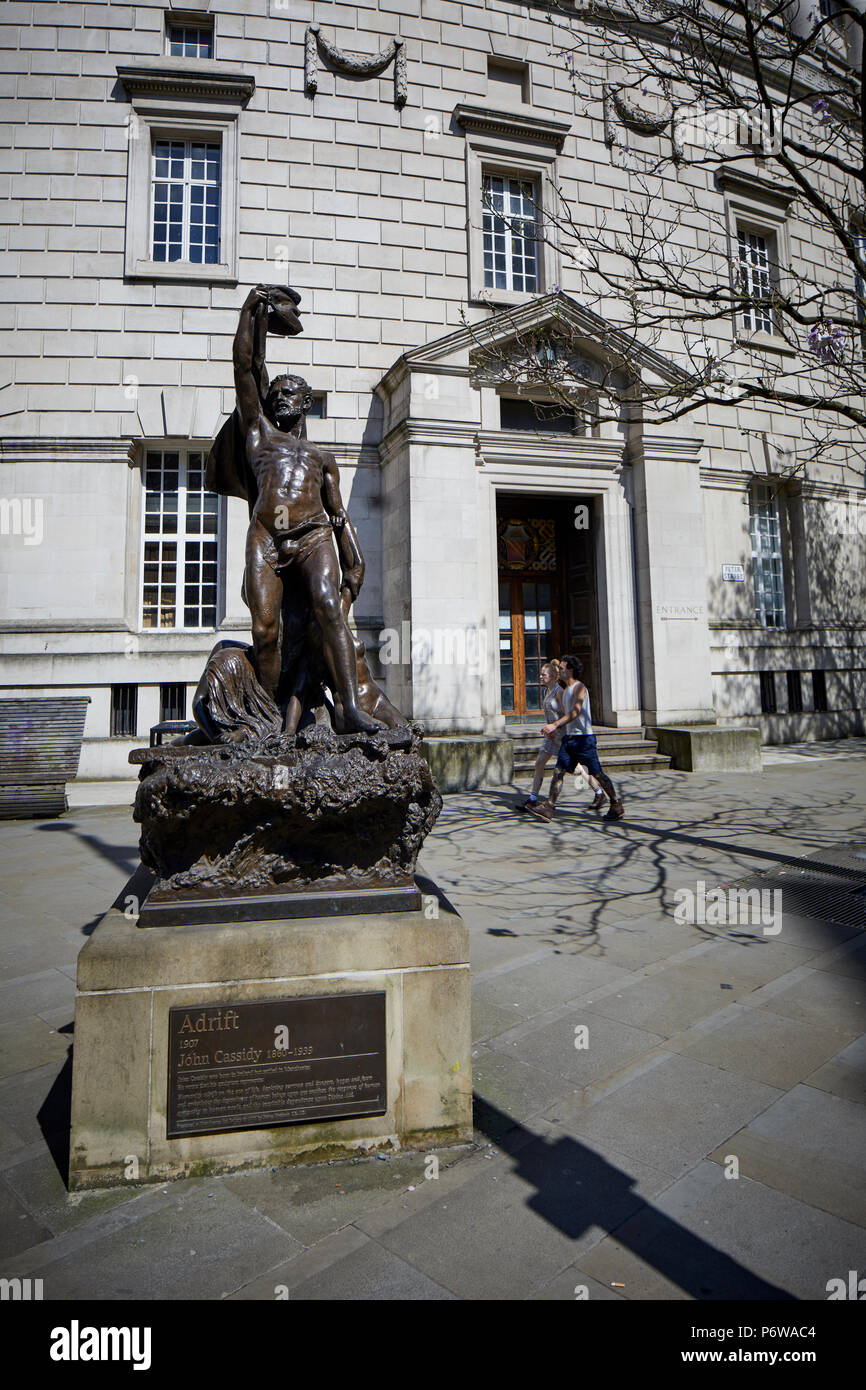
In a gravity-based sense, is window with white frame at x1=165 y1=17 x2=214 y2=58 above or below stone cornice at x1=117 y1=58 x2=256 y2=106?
Answer: above

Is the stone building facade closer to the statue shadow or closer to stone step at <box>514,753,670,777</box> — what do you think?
stone step at <box>514,753,670,777</box>

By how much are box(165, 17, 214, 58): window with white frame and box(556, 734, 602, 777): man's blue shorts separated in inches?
605

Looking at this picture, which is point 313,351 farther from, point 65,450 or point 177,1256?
point 177,1256

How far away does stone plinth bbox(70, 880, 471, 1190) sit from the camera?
2.76 m

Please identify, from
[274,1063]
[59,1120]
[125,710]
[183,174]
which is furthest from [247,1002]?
[183,174]

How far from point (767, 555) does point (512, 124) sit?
11.3 metres

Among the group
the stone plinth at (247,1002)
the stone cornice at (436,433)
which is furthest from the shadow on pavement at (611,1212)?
the stone cornice at (436,433)

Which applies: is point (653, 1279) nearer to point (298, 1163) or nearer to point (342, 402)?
point (298, 1163)

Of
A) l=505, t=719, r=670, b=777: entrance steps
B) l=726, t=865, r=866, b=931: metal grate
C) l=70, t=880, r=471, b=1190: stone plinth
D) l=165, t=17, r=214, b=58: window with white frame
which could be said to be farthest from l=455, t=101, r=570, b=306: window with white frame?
l=70, t=880, r=471, b=1190: stone plinth

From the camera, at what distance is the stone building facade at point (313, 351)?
1288 centimetres

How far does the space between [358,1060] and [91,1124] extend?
Result: 1025 millimetres

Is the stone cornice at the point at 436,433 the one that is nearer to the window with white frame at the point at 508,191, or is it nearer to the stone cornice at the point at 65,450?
the window with white frame at the point at 508,191

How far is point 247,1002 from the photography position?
285 cm

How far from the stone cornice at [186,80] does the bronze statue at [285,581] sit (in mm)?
13428
